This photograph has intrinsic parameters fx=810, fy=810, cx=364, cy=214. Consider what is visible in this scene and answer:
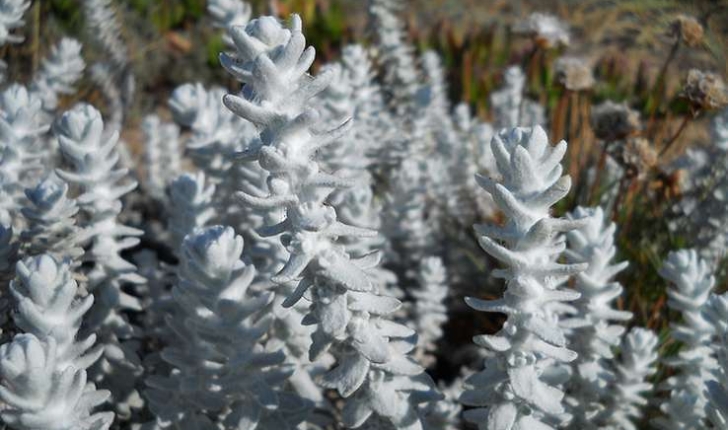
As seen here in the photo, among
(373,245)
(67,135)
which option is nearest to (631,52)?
(373,245)

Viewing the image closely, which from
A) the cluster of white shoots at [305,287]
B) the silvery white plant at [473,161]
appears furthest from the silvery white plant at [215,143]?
the silvery white plant at [473,161]

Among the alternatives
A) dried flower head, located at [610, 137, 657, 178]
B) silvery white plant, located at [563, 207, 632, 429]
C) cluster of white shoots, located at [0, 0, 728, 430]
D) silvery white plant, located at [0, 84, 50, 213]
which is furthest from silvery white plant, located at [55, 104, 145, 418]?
dried flower head, located at [610, 137, 657, 178]

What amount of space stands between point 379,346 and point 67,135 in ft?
2.68

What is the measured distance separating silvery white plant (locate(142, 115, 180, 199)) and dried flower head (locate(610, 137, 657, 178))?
5.39 feet

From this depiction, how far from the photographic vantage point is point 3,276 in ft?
5.31

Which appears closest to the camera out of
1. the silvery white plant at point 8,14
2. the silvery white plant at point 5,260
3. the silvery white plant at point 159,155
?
the silvery white plant at point 5,260

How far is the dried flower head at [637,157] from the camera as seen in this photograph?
6.96 feet

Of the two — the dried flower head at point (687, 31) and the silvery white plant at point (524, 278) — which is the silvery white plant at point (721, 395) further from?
the dried flower head at point (687, 31)

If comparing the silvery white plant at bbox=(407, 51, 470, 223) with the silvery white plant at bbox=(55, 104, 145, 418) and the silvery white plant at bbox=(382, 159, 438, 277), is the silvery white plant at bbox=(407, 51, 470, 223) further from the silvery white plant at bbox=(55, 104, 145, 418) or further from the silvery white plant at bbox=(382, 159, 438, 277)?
the silvery white plant at bbox=(55, 104, 145, 418)

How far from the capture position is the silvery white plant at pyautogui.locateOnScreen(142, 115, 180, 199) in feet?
9.89

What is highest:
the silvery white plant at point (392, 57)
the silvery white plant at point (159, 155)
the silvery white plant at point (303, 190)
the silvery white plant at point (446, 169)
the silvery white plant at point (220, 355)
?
the silvery white plant at point (303, 190)

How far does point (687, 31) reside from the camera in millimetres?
2455

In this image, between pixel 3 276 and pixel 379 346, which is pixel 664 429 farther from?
pixel 3 276

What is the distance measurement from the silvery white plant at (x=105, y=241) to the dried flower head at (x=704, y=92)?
1483 millimetres
